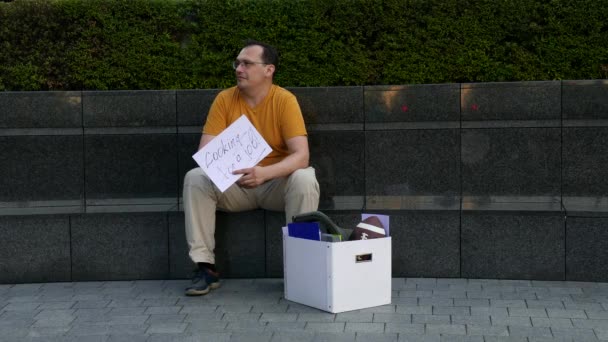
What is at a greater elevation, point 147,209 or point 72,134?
point 72,134

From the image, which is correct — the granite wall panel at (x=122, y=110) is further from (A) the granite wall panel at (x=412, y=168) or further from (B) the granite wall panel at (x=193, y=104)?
(A) the granite wall panel at (x=412, y=168)

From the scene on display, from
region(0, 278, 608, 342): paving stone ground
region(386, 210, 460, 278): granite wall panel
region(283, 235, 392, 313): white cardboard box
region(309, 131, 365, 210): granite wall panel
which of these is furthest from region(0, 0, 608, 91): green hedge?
region(283, 235, 392, 313): white cardboard box

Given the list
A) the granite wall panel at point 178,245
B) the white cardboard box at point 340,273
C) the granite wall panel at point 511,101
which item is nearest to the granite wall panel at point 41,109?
the granite wall panel at point 178,245

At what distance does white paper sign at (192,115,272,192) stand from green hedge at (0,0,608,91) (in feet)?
3.80

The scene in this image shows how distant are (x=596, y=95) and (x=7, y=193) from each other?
14.5ft

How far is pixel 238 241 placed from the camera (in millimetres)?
6922

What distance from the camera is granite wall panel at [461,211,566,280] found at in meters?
6.70

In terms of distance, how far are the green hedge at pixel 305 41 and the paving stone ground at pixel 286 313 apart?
5.52 ft

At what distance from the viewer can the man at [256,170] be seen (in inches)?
254

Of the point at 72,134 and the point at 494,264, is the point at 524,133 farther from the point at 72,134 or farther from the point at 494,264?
the point at 72,134

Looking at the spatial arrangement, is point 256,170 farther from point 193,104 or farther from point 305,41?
point 305,41

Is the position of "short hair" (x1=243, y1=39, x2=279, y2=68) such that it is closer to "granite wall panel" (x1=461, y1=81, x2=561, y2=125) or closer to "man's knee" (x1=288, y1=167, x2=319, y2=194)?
"man's knee" (x1=288, y1=167, x2=319, y2=194)

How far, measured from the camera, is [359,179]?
7188mm

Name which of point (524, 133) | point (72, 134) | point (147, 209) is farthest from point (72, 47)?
point (524, 133)
